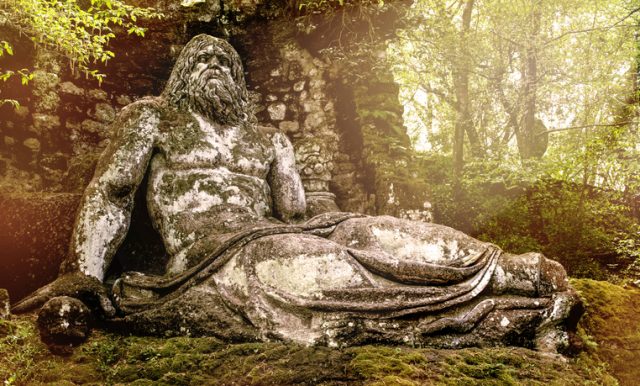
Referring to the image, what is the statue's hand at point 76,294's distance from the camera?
9.25 ft

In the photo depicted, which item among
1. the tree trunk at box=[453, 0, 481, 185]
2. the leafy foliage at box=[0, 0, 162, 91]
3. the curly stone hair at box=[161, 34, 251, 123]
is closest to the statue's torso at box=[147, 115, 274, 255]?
the curly stone hair at box=[161, 34, 251, 123]

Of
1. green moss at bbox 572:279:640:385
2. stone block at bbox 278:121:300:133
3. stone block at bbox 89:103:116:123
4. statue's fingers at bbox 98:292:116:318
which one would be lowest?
green moss at bbox 572:279:640:385

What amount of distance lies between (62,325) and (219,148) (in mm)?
1657

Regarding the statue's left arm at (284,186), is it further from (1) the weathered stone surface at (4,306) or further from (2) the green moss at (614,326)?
(2) the green moss at (614,326)

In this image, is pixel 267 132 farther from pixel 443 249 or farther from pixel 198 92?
pixel 443 249

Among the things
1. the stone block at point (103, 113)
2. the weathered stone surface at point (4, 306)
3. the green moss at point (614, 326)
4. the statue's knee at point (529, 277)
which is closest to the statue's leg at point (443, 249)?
the statue's knee at point (529, 277)

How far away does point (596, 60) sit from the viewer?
7250 millimetres

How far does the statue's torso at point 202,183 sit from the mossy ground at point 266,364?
3.00 ft

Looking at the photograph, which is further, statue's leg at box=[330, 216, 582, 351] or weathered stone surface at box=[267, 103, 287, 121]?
weathered stone surface at box=[267, 103, 287, 121]

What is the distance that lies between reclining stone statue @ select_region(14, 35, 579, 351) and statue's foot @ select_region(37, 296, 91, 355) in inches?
11.9

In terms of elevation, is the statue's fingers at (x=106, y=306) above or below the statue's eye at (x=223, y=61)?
below

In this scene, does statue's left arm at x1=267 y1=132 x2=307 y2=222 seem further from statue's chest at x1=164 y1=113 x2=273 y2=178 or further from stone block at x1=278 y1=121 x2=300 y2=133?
stone block at x1=278 y1=121 x2=300 y2=133

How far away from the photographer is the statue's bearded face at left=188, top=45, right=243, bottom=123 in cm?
363

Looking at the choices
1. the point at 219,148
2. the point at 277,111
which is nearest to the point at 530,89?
the point at 277,111
